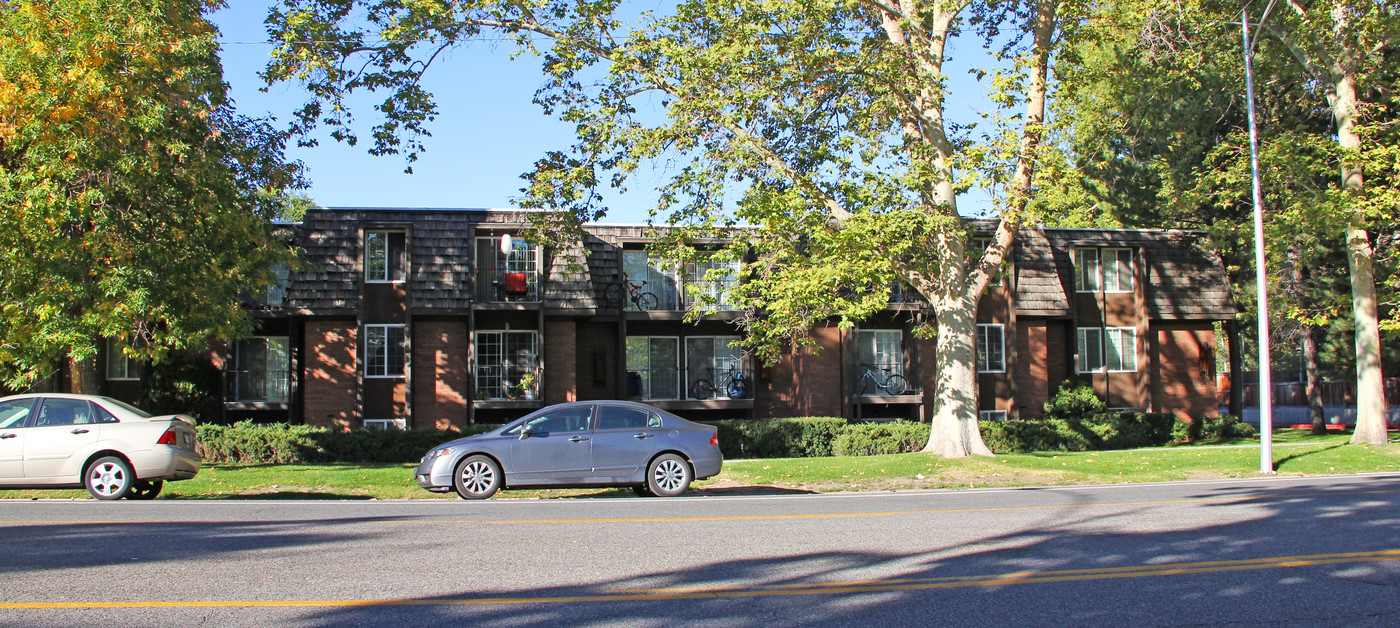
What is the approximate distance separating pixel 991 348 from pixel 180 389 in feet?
77.3

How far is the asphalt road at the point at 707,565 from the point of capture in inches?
242

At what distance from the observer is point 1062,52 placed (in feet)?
66.3

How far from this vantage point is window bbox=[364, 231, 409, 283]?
28.0 meters

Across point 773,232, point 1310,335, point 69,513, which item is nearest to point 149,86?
point 69,513

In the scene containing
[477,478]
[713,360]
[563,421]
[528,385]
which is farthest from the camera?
[713,360]

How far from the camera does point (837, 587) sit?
6852 mm

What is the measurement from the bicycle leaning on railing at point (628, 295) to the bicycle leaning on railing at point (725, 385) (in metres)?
2.72

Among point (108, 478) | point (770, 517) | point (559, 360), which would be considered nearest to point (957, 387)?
point (770, 517)

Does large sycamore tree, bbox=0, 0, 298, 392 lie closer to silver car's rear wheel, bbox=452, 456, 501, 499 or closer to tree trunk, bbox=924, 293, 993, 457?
silver car's rear wheel, bbox=452, 456, 501, 499

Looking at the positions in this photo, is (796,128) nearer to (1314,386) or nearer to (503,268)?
(503,268)

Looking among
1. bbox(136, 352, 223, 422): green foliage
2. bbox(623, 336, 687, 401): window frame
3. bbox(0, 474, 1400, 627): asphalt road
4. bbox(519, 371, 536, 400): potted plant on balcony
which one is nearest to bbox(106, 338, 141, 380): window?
bbox(136, 352, 223, 422): green foliage

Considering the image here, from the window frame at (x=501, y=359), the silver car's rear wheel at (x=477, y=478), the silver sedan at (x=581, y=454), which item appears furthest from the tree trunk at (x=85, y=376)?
the silver car's rear wheel at (x=477, y=478)

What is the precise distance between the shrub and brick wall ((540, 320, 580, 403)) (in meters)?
8.13

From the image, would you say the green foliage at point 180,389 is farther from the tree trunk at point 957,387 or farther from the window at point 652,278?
the tree trunk at point 957,387
